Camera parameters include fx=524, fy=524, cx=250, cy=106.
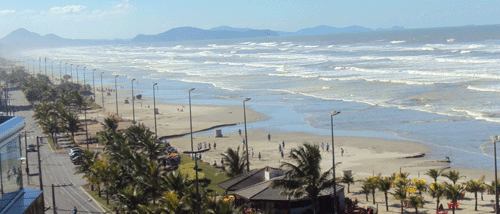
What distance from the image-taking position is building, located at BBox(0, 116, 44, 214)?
1118cm

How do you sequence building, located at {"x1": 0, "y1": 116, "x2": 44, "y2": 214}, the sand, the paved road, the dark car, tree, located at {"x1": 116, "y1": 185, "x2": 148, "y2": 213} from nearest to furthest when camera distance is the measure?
1. building, located at {"x1": 0, "y1": 116, "x2": 44, "y2": 214}
2. tree, located at {"x1": 116, "y1": 185, "x2": 148, "y2": 213}
3. the paved road
4. the sand
5. the dark car

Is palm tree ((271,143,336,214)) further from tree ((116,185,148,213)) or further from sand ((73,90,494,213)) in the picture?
tree ((116,185,148,213))

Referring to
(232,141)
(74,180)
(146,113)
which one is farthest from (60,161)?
(146,113)

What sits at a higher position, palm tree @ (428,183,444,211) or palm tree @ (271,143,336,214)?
palm tree @ (271,143,336,214)

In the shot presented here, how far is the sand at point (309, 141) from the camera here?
120 feet

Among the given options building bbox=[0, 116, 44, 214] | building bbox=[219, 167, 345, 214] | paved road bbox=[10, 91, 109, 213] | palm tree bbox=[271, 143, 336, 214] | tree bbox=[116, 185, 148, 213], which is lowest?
paved road bbox=[10, 91, 109, 213]

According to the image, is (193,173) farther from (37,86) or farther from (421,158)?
(37,86)

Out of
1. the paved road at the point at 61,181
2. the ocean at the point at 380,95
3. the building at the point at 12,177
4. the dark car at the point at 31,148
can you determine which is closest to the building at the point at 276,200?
the paved road at the point at 61,181

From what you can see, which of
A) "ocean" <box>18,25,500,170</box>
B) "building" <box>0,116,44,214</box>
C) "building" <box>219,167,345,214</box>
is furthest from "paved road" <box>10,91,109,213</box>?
"ocean" <box>18,25,500,170</box>

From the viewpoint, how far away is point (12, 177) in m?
11.8

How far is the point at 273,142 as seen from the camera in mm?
51656

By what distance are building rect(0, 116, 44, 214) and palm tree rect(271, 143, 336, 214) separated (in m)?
14.3

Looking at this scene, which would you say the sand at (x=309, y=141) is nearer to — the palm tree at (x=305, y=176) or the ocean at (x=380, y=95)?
the ocean at (x=380, y=95)

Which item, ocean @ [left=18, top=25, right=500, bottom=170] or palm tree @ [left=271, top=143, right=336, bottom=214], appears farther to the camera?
ocean @ [left=18, top=25, right=500, bottom=170]
